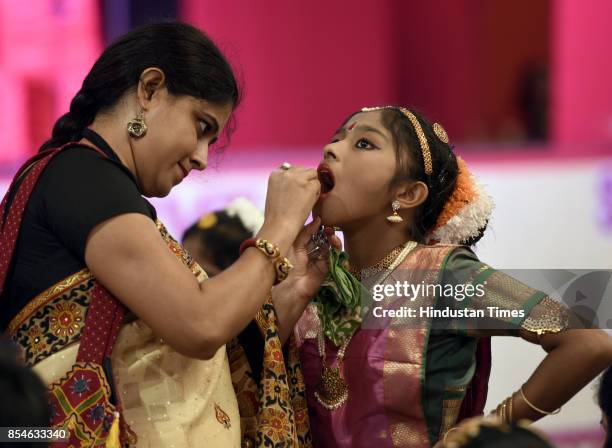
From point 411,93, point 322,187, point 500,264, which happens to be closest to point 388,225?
point 322,187

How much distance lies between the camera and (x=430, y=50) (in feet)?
24.8

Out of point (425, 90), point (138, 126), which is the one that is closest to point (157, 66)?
point (138, 126)

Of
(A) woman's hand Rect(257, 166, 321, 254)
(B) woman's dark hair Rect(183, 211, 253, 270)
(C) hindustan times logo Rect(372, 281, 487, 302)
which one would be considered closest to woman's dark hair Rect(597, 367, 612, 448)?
(C) hindustan times logo Rect(372, 281, 487, 302)

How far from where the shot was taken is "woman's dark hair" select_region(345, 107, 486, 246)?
107 inches

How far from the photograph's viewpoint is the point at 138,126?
227cm

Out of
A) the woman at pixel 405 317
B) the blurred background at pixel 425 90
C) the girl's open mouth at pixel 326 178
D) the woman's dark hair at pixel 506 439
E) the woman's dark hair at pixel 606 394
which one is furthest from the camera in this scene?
the blurred background at pixel 425 90

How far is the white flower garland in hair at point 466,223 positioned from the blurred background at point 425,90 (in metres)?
0.37

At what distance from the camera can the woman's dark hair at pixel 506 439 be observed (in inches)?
61.6

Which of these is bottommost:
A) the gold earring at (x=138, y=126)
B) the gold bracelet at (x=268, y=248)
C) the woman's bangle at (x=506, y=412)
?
the woman's bangle at (x=506, y=412)

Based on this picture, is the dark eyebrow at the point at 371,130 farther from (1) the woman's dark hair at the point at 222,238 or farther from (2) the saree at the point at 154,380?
(1) the woman's dark hair at the point at 222,238

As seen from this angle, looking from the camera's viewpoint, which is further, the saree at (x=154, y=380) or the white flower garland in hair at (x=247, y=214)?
the white flower garland in hair at (x=247, y=214)

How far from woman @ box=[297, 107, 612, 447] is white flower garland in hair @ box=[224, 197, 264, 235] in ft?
3.24

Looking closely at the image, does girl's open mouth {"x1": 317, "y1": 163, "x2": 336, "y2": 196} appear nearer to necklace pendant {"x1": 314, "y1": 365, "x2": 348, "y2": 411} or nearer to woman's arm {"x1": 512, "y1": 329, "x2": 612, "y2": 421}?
necklace pendant {"x1": 314, "y1": 365, "x2": 348, "y2": 411}

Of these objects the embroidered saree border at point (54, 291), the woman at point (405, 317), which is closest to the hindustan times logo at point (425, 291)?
the woman at point (405, 317)
